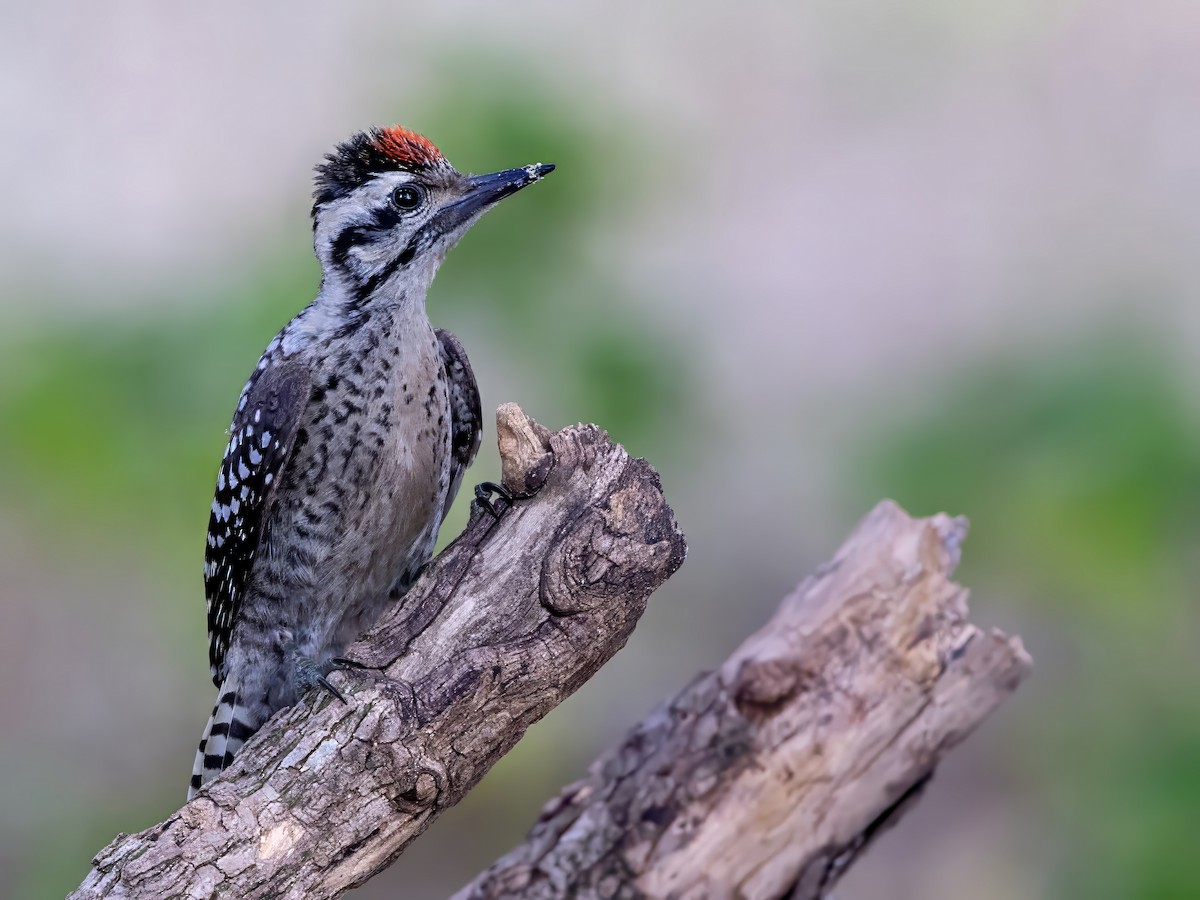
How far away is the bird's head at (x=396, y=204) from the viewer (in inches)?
115

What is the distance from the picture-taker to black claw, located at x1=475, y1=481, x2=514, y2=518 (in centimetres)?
246

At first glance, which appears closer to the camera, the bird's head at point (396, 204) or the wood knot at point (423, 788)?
the wood knot at point (423, 788)

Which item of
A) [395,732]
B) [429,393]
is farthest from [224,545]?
[395,732]

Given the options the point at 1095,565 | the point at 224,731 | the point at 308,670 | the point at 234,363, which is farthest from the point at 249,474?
the point at 1095,565

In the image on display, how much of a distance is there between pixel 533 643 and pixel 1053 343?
3.29 metres

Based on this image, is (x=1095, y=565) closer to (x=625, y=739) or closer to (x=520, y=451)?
(x=625, y=739)

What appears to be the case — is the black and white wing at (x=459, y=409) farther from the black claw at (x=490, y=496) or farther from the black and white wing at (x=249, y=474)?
the black claw at (x=490, y=496)

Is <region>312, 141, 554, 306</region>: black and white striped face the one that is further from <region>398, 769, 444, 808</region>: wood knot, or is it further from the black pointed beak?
<region>398, 769, 444, 808</region>: wood knot

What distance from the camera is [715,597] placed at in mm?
5605

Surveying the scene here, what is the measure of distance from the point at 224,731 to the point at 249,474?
68cm

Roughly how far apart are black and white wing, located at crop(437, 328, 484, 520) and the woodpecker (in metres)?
0.07

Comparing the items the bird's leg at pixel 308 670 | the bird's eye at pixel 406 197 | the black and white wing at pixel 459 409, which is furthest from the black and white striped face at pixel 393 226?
the bird's leg at pixel 308 670

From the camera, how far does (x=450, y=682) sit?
2.31 meters

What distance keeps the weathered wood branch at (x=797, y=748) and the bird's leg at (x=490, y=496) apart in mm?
613
